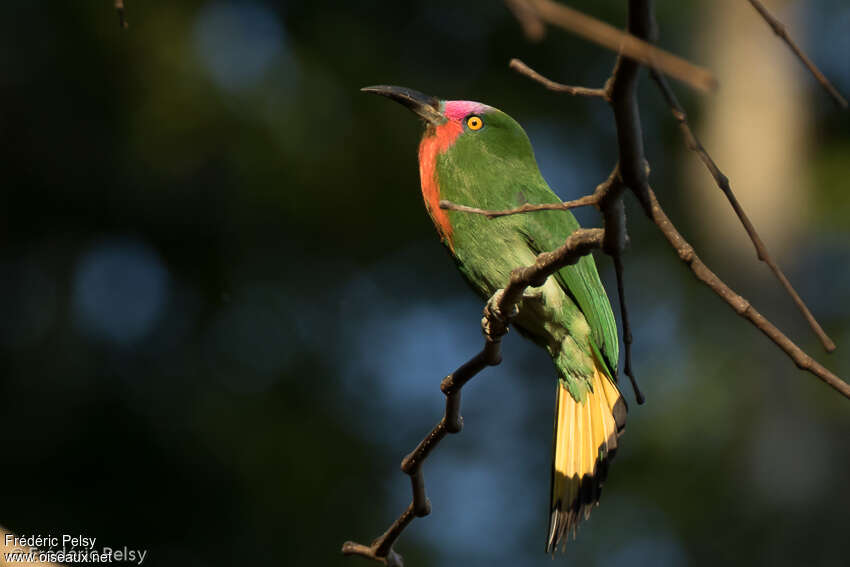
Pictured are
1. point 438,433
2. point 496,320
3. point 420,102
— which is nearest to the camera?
point 438,433

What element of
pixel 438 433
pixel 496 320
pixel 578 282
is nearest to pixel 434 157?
pixel 578 282

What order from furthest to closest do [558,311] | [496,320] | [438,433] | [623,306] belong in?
1. [558,311]
2. [496,320]
3. [438,433]
4. [623,306]

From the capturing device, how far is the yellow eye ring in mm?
3533

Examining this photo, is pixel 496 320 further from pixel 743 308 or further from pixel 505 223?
pixel 743 308

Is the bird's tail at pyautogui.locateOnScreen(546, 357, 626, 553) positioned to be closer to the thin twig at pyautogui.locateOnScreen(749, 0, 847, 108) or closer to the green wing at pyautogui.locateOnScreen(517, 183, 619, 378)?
the green wing at pyautogui.locateOnScreen(517, 183, 619, 378)

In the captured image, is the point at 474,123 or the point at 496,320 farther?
the point at 474,123

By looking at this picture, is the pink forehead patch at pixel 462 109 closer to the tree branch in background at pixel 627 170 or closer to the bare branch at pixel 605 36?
the tree branch in background at pixel 627 170

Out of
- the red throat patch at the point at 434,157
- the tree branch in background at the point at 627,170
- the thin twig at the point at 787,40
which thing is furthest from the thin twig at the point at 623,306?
the red throat patch at the point at 434,157

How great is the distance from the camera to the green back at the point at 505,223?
3.21 m

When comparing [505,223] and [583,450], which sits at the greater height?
[505,223]

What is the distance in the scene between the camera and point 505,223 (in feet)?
10.5

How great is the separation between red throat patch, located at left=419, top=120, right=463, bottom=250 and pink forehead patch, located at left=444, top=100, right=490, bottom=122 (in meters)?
0.03

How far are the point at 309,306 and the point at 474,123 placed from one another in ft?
18.3

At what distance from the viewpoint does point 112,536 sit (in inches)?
292
